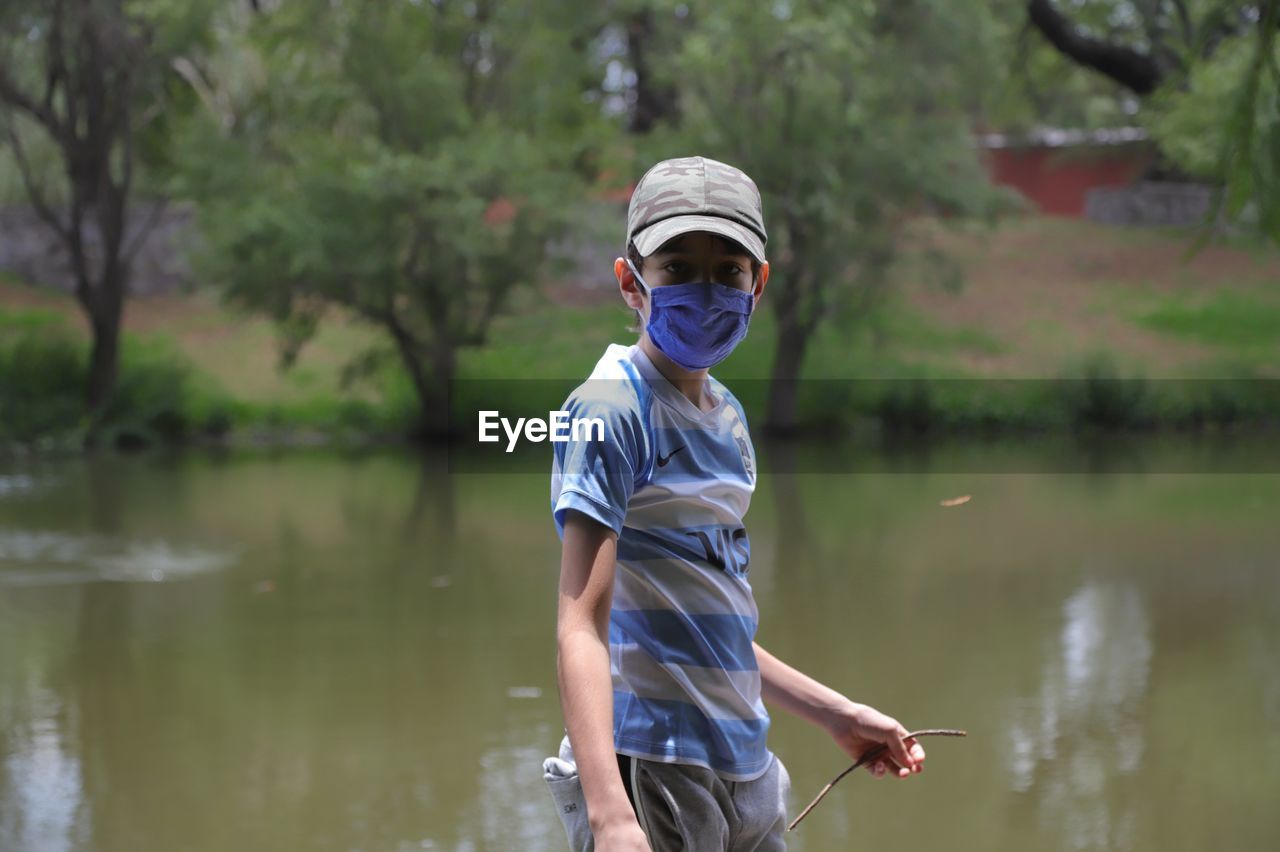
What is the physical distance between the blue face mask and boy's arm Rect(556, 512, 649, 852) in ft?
0.98

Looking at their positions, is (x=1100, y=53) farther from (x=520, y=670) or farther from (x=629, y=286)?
(x=629, y=286)

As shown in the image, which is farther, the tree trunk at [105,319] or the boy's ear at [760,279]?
the tree trunk at [105,319]

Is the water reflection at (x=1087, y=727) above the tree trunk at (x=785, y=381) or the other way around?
above

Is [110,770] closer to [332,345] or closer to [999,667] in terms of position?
[999,667]

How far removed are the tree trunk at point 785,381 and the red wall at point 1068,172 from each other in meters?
12.2

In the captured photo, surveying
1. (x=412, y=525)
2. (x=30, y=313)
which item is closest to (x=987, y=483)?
(x=412, y=525)

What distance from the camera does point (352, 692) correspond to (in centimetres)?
646

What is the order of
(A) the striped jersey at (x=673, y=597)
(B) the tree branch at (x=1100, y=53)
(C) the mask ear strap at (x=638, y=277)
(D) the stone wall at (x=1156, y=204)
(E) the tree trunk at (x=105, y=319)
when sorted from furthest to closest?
(D) the stone wall at (x=1156, y=204)
(B) the tree branch at (x=1100, y=53)
(E) the tree trunk at (x=105, y=319)
(C) the mask ear strap at (x=638, y=277)
(A) the striped jersey at (x=673, y=597)

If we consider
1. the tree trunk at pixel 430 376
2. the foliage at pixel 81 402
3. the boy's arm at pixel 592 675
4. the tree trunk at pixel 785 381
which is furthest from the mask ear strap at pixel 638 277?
the foliage at pixel 81 402

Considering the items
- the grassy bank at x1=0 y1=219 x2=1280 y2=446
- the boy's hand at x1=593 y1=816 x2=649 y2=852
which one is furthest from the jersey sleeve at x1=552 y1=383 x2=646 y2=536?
the grassy bank at x1=0 y1=219 x2=1280 y2=446

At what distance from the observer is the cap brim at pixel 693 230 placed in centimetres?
192

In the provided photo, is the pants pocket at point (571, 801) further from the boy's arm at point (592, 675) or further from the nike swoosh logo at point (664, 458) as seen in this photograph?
the nike swoosh logo at point (664, 458)

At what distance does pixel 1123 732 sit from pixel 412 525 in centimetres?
747

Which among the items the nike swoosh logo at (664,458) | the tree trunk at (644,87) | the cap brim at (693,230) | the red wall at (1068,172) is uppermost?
the tree trunk at (644,87)
